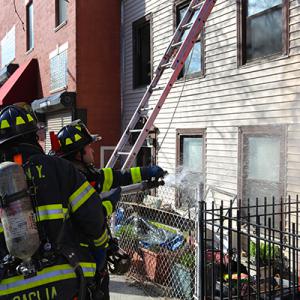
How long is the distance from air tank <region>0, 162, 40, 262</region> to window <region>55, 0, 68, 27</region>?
10.8 metres

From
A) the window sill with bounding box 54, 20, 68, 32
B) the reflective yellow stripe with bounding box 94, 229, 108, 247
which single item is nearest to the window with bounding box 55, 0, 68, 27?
the window sill with bounding box 54, 20, 68, 32

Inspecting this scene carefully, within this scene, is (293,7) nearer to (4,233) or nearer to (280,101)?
(280,101)

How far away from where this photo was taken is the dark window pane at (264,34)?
21.1 feet

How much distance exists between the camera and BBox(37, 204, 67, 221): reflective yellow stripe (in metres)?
2.41

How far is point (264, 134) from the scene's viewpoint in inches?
257

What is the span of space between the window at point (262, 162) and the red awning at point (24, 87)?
9615 mm

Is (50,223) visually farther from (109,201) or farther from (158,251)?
(158,251)

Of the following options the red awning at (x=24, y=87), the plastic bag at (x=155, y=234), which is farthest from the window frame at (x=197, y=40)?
the red awning at (x=24, y=87)

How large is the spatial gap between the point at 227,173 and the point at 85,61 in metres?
5.64

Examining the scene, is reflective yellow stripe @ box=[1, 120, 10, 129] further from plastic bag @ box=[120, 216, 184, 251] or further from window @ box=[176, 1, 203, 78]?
window @ box=[176, 1, 203, 78]

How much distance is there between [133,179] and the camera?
13.4 ft

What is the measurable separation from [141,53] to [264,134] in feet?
17.3

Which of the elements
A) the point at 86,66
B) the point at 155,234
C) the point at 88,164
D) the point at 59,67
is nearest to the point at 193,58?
the point at 86,66

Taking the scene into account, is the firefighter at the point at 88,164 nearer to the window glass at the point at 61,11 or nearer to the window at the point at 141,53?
the window at the point at 141,53
